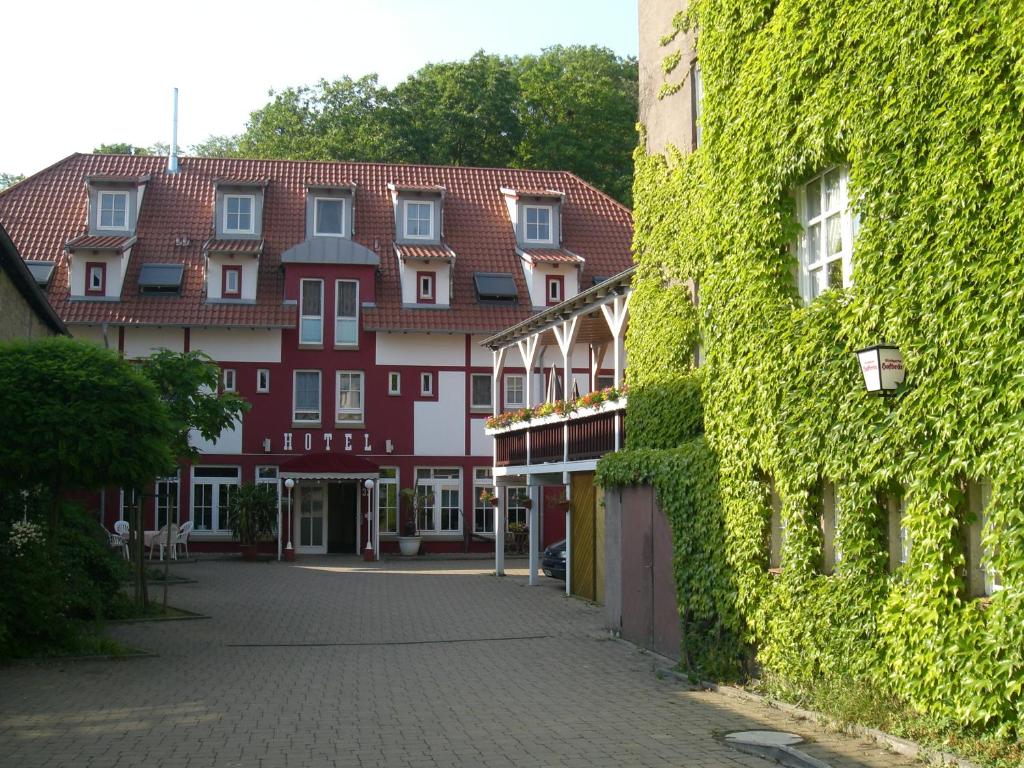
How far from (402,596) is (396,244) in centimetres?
1723

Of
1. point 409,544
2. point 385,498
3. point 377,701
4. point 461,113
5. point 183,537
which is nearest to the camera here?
point 377,701

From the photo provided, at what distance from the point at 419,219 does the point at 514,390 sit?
6609mm

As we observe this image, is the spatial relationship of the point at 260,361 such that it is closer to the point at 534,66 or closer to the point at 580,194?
the point at 580,194

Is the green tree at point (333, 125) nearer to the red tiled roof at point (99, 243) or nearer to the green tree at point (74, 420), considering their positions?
the red tiled roof at point (99, 243)

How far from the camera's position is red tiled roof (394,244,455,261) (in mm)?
37000

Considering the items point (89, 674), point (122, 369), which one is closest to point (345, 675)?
point (89, 674)

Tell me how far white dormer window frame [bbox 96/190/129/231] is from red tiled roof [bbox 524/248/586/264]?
12778mm

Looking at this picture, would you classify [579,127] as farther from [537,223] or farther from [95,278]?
[95,278]

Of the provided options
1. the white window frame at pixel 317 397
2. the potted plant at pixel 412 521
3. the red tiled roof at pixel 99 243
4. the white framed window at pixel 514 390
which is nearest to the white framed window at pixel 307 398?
the white window frame at pixel 317 397

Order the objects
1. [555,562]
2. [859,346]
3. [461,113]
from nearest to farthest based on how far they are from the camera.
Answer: [859,346] < [555,562] < [461,113]

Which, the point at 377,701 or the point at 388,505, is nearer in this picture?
the point at 377,701

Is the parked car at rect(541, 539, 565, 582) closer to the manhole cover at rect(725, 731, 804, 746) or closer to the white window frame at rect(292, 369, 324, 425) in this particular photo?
the white window frame at rect(292, 369, 324, 425)

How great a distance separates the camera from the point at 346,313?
36719 millimetres

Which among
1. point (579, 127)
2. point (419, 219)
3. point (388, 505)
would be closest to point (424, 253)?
point (419, 219)
